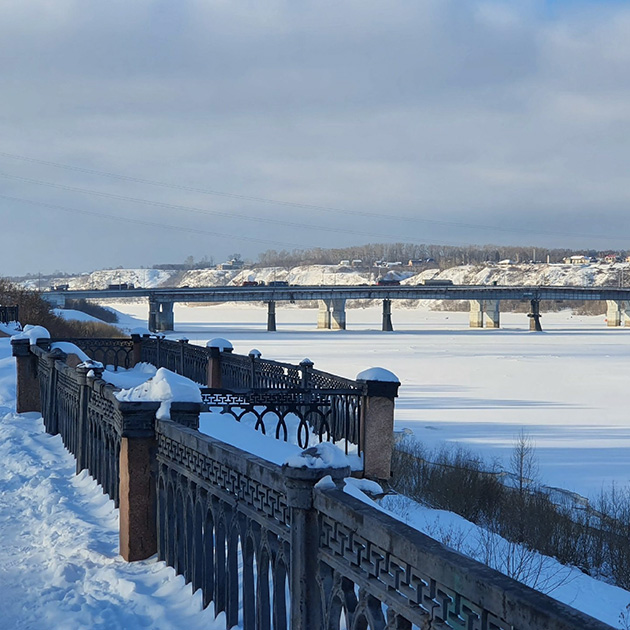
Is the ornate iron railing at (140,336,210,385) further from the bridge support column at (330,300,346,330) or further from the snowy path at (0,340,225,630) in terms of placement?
the bridge support column at (330,300,346,330)

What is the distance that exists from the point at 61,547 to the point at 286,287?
340 feet

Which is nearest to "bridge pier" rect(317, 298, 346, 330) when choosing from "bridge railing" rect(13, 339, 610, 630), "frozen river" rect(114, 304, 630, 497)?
"frozen river" rect(114, 304, 630, 497)

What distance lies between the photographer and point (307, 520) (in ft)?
11.6

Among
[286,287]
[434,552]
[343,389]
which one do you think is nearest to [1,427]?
[343,389]

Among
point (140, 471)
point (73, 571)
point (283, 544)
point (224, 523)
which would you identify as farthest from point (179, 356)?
point (283, 544)

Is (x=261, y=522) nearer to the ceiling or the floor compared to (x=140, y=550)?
nearer to the ceiling

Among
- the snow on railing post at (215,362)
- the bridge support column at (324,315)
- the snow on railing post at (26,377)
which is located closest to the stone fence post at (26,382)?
the snow on railing post at (26,377)

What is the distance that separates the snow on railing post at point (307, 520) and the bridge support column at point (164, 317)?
96.8 meters

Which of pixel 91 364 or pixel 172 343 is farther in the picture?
pixel 172 343

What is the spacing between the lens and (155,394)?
602 cm

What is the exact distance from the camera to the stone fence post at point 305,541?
3.49m

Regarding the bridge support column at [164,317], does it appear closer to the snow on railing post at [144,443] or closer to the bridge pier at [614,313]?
the bridge pier at [614,313]

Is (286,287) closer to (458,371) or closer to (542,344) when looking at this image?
(542,344)

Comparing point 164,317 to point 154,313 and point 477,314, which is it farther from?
point 477,314
